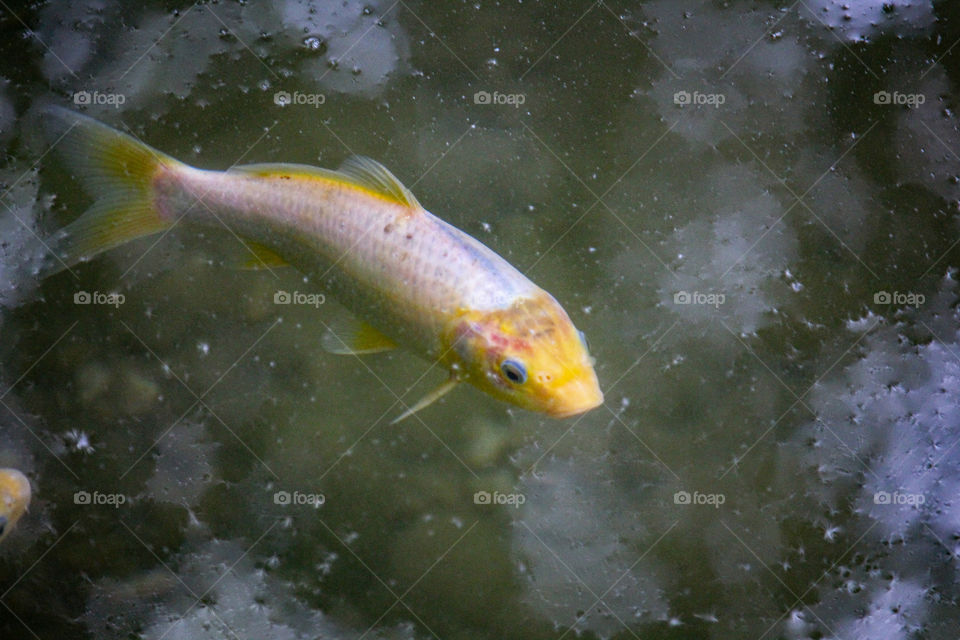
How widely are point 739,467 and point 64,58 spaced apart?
3095 mm

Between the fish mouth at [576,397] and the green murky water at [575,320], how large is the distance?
747mm

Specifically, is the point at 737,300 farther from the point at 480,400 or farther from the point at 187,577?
the point at 187,577

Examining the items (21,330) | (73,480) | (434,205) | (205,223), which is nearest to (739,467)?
(434,205)

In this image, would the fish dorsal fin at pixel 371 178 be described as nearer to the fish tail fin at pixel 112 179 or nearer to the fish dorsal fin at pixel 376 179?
the fish dorsal fin at pixel 376 179

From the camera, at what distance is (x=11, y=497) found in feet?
9.18

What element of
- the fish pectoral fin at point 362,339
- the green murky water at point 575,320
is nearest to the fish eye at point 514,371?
the fish pectoral fin at point 362,339

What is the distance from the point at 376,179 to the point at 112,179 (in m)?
0.94

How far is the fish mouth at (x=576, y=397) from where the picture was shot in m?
2.15

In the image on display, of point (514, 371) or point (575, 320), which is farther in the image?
point (575, 320)

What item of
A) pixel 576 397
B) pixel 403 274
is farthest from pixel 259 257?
pixel 576 397

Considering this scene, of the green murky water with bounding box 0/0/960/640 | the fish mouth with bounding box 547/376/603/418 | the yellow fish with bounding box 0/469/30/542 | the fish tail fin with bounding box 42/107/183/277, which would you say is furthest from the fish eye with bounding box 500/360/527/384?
the yellow fish with bounding box 0/469/30/542

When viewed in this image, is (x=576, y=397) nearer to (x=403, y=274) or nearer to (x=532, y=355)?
(x=532, y=355)

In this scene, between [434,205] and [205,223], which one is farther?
[434,205]

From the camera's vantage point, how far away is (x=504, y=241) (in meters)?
2.96
